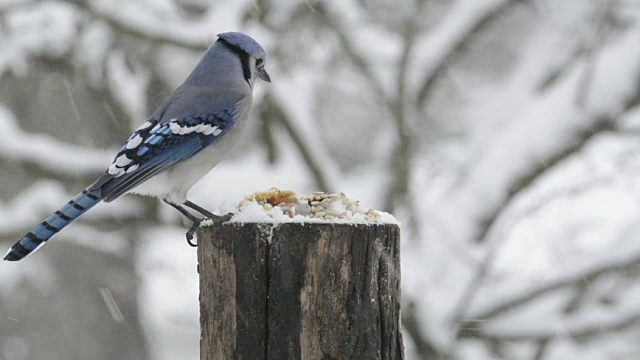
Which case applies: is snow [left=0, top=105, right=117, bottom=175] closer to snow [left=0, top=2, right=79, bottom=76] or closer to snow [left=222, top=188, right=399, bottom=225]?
snow [left=0, top=2, right=79, bottom=76]

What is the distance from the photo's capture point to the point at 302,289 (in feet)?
7.51

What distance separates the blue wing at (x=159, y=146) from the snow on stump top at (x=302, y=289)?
0.71 m

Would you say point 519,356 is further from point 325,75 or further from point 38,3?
point 38,3

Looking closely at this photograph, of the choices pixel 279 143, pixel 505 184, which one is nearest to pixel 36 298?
pixel 279 143

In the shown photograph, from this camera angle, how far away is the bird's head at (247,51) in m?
3.36

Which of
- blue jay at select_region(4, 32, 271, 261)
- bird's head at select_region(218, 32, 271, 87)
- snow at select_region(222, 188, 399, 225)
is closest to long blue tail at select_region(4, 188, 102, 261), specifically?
blue jay at select_region(4, 32, 271, 261)

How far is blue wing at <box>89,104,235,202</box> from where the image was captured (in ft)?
9.80

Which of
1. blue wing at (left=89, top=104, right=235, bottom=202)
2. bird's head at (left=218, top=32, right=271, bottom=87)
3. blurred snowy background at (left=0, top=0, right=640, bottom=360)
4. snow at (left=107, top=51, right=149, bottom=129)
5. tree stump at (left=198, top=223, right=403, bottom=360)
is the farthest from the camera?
snow at (left=107, top=51, right=149, bottom=129)

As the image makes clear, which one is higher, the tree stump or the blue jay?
the blue jay

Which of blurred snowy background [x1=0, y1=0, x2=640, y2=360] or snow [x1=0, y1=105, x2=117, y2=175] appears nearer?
blurred snowy background [x1=0, y1=0, x2=640, y2=360]

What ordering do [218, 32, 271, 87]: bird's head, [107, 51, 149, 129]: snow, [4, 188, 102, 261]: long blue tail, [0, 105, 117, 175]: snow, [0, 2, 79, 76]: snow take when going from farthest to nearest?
[107, 51, 149, 129]: snow, [0, 2, 79, 76]: snow, [0, 105, 117, 175]: snow, [218, 32, 271, 87]: bird's head, [4, 188, 102, 261]: long blue tail

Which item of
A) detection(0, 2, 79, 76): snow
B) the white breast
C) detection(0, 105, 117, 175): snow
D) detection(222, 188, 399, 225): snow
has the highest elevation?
detection(0, 2, 79, 76): snow

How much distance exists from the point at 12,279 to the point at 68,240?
288 centimetres

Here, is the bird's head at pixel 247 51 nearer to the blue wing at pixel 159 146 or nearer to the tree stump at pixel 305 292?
the blue wing at pixel 159 146
